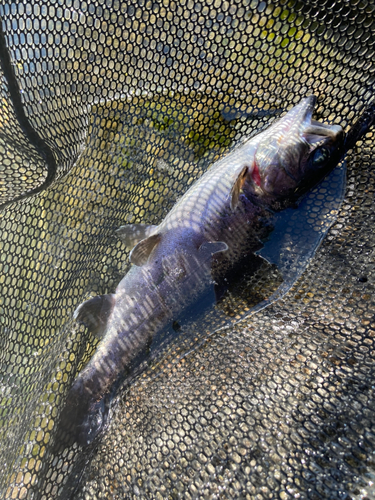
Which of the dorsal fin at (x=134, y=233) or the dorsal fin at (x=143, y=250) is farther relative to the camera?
the dorsal fin at (x=134, y=233)

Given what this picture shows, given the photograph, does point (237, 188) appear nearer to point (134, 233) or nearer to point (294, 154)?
point (294, 154)

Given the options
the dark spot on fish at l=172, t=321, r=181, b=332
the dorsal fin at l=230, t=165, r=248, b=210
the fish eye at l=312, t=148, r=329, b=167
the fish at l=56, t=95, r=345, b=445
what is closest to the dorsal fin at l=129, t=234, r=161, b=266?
the fish at l=56, t=95, r=345, b=445

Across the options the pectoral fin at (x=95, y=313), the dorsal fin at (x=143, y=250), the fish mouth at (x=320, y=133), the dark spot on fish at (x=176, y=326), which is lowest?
the dark spot on fish at (x=176, y=326)

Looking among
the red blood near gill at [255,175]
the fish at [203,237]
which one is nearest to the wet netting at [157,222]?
the fish at [203,237]

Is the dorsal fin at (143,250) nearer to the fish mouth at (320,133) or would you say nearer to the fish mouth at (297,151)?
the fish mouth at (297,151)

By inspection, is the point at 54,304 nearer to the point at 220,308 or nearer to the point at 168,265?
the point at 168,265

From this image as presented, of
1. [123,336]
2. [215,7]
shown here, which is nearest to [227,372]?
[123,336]

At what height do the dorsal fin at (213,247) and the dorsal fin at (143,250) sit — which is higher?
the dorsal fin at (143,250)
